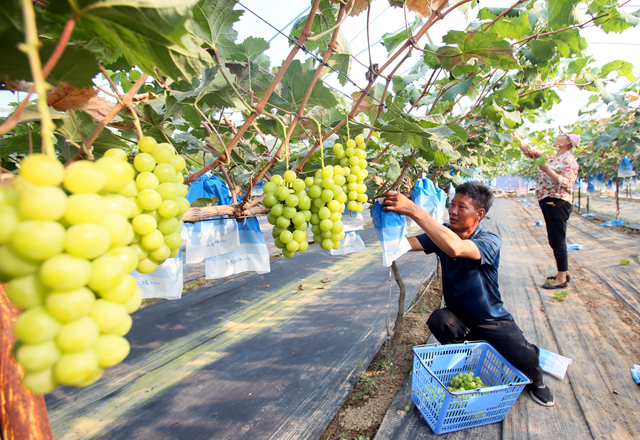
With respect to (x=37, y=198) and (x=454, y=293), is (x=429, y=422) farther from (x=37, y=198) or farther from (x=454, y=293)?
(x=37, y=198)

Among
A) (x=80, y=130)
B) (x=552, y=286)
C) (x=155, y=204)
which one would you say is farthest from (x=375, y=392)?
(x=552, y=286)

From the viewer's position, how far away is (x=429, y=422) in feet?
7.13

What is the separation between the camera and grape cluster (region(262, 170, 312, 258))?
128 cm

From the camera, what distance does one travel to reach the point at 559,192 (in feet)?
14.4

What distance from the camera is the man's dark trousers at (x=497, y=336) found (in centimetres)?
235

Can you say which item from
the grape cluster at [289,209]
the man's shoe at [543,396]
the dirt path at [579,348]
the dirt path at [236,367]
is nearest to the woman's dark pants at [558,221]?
the dirt path at [579,348]

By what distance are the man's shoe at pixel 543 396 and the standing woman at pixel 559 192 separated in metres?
2.72

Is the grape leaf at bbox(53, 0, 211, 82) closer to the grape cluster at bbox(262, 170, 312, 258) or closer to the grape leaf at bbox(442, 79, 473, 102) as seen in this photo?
the grape cluster at bbox(262, 170, 312, 258)

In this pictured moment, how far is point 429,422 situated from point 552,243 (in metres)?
3.63

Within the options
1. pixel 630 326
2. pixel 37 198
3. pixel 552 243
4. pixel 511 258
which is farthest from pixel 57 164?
pixel 511 258

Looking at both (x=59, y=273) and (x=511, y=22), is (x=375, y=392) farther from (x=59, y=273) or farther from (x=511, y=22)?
(x=511, y=22)

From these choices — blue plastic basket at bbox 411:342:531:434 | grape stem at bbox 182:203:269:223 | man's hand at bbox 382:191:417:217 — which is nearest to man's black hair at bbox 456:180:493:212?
man's hand at bbox 382:191:417:217

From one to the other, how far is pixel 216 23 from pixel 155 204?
808mm

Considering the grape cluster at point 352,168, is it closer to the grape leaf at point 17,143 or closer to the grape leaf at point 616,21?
the grape leaf at point 17,143
